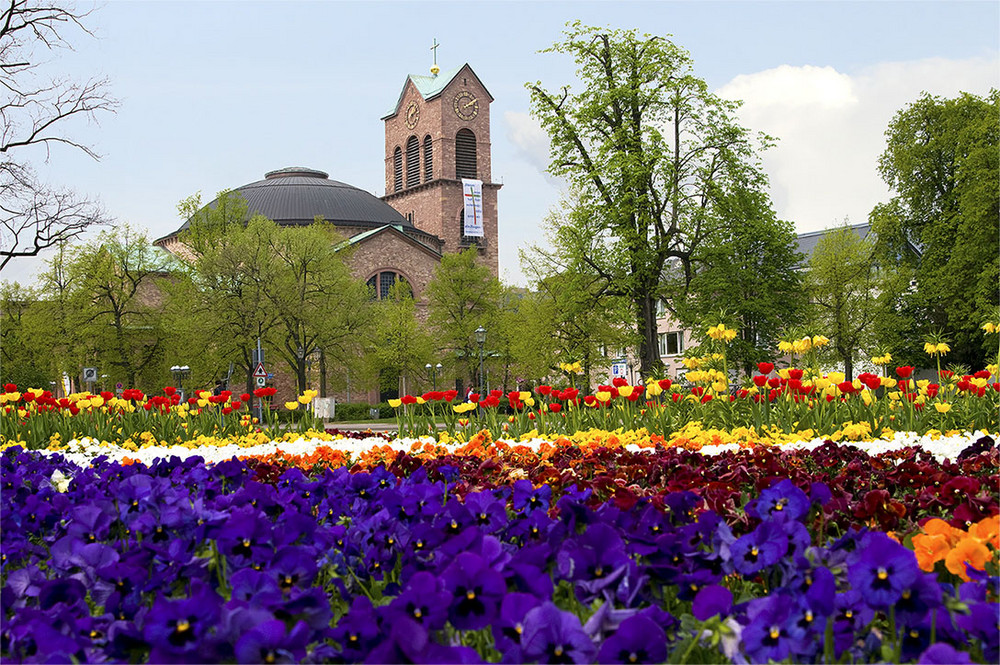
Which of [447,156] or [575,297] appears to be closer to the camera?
[575,297]

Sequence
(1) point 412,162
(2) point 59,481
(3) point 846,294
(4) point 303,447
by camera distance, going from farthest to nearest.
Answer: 1. (1) point 412,162
2. (3) point 846,294
3. (4) point 303,447
4. (2) point 59,481

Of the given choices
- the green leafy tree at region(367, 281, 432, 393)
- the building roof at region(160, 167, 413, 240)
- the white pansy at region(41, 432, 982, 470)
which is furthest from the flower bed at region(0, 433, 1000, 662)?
the building roof at region(160, 167, 413, 240)

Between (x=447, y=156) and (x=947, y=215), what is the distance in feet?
125

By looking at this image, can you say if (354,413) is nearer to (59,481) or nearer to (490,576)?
(59,481)

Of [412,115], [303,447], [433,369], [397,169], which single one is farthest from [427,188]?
[303,447]

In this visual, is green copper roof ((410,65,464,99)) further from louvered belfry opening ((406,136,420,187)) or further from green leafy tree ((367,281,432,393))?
green leafy tree ((367,281,432,393))

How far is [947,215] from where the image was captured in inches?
1288

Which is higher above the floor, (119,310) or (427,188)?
(427,188)

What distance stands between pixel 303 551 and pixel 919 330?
3558 cm

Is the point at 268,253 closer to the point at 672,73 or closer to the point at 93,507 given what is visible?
the point at 672,73

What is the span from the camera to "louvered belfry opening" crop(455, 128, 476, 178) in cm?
6438

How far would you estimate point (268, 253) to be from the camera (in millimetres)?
37406

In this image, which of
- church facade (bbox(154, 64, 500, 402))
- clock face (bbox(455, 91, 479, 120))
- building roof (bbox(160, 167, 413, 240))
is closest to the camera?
building roof (bbox(160, 167, 413, 240))

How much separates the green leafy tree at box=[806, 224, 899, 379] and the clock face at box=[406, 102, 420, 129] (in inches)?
1439
